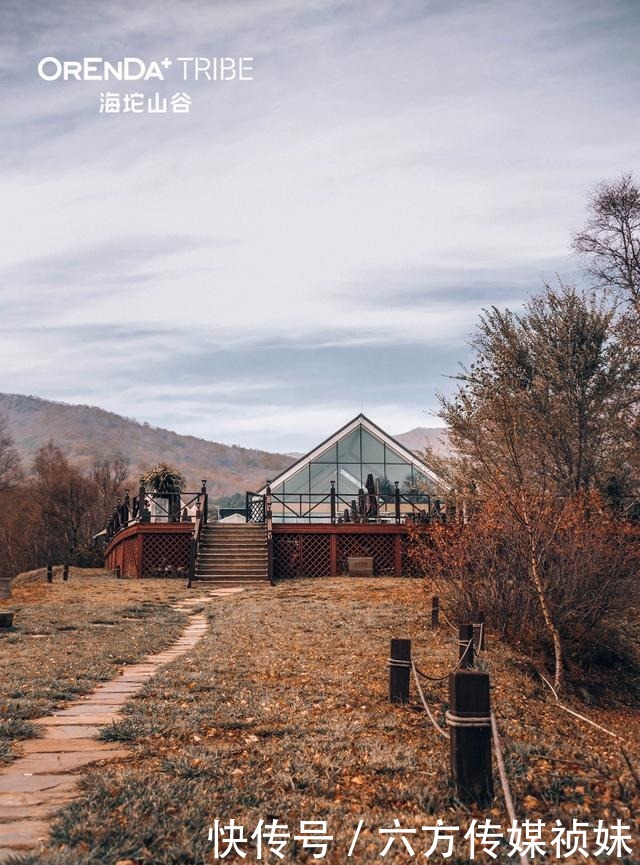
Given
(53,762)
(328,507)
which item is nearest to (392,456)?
(328,507)

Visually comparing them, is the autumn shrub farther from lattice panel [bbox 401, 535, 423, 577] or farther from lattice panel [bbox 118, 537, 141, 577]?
lattice panel [bbox 118, 537, 141, 577]

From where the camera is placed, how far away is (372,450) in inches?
1298

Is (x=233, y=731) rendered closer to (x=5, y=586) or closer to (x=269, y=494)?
(x=5, y=586)

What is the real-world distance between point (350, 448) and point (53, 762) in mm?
27270

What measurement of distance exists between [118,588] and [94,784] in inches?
725

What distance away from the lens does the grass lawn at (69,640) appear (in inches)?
308

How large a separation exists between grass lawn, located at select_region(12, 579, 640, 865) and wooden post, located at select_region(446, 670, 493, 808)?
13 centimetres

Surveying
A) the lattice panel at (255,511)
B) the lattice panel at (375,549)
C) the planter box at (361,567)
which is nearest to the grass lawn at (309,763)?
the planter box at (361,567)

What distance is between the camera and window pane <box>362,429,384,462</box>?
3294 cm

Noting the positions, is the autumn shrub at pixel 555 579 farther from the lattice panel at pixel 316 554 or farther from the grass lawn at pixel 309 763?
the lattice panel at pixel 316 554

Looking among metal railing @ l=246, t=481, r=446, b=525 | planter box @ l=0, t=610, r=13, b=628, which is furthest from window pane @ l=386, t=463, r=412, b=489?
planter box @ l=0, t=610, r=13, b=628

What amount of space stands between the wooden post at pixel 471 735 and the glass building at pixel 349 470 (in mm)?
Result: 26791

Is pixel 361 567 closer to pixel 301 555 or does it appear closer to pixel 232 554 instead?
pixel 301 555

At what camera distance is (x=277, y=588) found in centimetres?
2255
